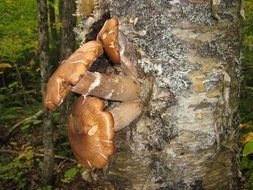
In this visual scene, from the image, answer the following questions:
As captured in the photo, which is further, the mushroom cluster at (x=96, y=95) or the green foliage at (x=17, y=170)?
the green foliage at (x=17, y=170)

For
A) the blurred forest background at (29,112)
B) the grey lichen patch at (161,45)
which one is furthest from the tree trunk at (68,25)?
the grey lichen patch at (161,45)

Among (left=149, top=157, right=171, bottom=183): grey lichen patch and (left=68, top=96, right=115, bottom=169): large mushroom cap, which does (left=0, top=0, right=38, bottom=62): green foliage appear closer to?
(left=68, top=96, right=115, bottom=169): large mushroom cap

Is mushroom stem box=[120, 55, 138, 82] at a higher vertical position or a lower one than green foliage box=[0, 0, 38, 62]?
higher

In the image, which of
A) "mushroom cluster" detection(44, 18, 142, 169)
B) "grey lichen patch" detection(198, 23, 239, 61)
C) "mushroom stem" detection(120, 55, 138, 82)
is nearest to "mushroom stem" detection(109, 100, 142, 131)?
"mushroom cluster" detection(44, 18, 142, 169)

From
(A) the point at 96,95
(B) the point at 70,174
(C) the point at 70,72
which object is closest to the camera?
(C) the point at 70,72

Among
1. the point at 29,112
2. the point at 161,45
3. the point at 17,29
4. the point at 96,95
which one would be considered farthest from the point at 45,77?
the point at 17,29

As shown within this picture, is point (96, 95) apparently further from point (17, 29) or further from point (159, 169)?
point (17, 29)

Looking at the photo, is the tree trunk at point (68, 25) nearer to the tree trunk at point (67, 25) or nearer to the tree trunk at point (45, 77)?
the tree trunk at point (67, 25)
